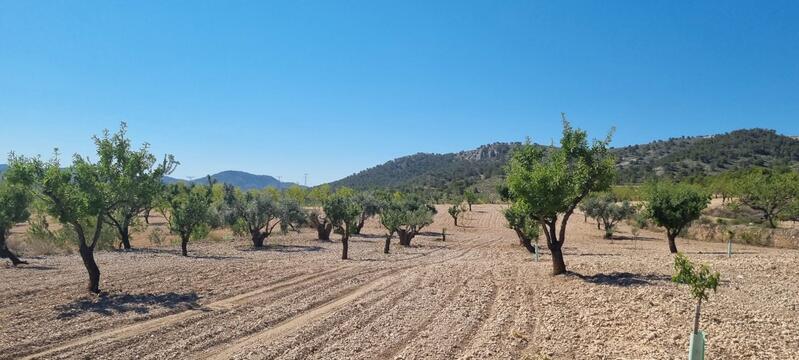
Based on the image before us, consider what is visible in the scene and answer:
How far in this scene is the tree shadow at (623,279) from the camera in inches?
628

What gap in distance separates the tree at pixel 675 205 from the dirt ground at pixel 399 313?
772 centimetres

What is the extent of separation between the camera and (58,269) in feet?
76.0

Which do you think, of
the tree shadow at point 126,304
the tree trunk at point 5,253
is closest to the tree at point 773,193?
the tree shadow at point 126,304

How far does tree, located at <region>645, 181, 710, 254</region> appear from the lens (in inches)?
1099

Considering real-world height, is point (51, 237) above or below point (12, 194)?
below

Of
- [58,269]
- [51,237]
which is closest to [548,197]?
[58,269]

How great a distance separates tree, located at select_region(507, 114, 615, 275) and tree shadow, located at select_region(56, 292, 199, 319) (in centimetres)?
1290

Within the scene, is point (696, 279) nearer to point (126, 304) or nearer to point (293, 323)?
point (293, 323)

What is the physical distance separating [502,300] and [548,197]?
456cm

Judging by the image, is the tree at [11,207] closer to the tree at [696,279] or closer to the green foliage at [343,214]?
the green foliage at [343,214]

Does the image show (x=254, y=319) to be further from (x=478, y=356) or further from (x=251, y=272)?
(x=251, y=272)

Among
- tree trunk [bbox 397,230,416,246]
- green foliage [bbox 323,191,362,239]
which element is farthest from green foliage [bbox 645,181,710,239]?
green foliage [bbox 323,191,362,239]

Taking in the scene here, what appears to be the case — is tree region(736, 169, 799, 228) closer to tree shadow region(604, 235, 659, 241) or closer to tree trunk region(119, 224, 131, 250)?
tree shadow region(604, 235, 659, 241)

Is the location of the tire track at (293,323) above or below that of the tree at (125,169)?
below
